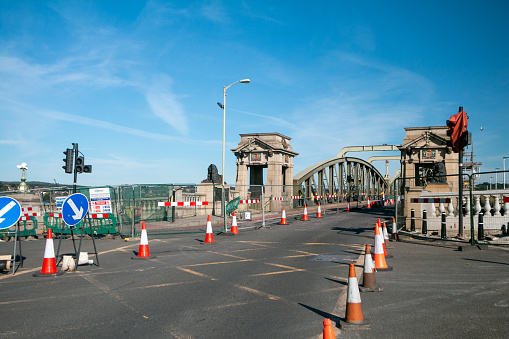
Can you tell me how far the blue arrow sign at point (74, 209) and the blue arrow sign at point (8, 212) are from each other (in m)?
0.95

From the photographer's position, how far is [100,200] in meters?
16.3

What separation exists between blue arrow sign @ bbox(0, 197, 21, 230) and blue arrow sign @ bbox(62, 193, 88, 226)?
0.95 m

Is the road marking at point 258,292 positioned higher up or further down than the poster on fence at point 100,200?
further down

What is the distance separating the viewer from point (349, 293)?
4.86 m

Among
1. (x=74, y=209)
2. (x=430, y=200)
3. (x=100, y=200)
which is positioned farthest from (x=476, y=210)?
(x=100, y=200)

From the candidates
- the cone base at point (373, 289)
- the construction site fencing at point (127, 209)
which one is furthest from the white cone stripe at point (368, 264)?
the construction site fencing at point (127, 209)

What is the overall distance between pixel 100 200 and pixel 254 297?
1152cm

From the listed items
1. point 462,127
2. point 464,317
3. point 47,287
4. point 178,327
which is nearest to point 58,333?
point 178,327

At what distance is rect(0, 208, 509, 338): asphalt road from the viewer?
4.91 m

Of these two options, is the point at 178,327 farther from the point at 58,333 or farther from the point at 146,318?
the point at 58,333

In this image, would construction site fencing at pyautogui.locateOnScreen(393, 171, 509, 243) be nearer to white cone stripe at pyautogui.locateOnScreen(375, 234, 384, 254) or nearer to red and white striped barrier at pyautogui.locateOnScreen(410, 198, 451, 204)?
red and white striped barrier at pyautogui.locateOnScreen(410, 198, 451, 204)

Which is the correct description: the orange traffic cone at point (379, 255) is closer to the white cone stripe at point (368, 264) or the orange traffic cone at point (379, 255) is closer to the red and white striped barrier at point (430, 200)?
the white cone stripe at point (368, 264)

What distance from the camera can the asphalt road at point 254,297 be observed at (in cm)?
491

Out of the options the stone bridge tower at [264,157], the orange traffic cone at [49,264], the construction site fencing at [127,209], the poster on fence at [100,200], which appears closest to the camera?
the orange traffic cone at [49,264]
